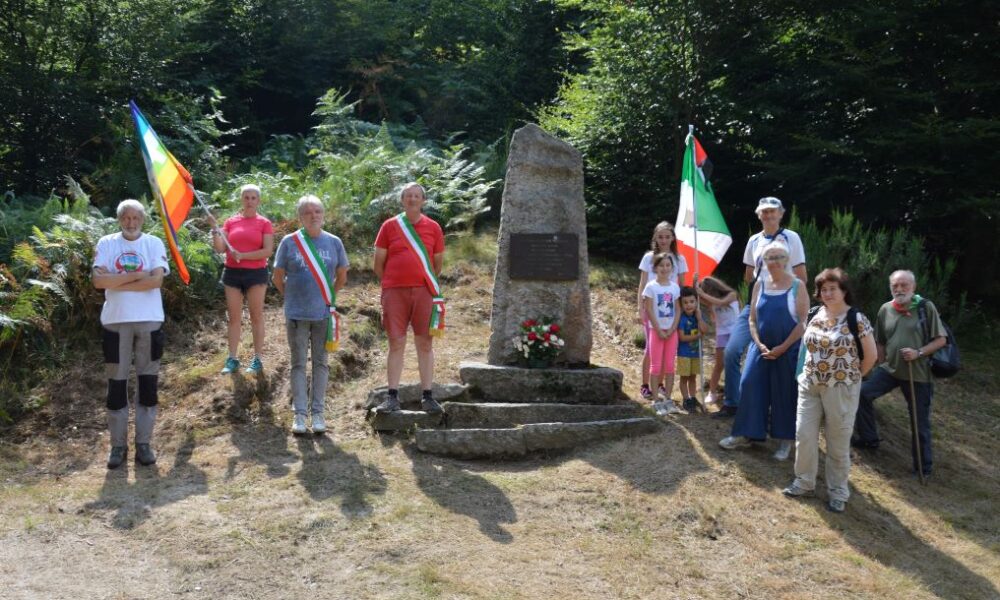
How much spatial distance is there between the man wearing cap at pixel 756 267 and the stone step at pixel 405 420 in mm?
2321

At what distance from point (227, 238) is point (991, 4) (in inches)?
346

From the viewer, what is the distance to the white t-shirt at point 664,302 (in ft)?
23.2

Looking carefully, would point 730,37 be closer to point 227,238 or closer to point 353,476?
point 227,238

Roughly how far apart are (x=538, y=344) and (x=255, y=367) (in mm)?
2418

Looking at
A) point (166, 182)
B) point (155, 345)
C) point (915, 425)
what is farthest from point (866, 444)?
point (166, 182)

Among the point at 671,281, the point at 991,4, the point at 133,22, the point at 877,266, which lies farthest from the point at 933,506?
the point at 133,22

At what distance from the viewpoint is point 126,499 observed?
557 cm

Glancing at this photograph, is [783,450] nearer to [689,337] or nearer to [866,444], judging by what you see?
[866,444]

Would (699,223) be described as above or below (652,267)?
above

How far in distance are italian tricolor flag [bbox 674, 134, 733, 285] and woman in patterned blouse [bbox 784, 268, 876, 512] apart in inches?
66.7

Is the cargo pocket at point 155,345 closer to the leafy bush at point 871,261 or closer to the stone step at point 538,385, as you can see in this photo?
the stone step at point 538,385

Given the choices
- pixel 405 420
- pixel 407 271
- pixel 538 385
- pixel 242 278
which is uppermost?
pixel 407 271

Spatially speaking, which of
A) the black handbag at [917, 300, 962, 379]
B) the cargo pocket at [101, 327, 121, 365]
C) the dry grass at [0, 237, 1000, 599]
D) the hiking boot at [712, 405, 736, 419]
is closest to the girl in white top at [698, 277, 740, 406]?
the hiking boot at [712, 405, 736, 419]

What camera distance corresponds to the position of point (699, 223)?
759 centimetres
